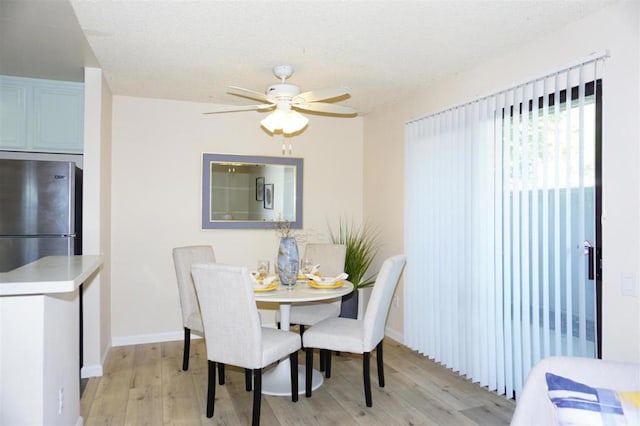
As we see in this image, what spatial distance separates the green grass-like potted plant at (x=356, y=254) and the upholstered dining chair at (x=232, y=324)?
164 centimetres

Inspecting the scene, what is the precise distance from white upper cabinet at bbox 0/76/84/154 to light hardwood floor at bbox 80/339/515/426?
1.96m

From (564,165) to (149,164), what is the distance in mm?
3588

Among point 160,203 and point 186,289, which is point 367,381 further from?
point 160,203

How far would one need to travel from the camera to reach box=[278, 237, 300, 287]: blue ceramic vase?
311cm

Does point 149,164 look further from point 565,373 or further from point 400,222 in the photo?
point 565,373

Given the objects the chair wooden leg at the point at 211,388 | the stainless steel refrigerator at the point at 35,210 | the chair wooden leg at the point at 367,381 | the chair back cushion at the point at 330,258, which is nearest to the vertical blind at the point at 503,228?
the chair back cushion at the point at 330,258

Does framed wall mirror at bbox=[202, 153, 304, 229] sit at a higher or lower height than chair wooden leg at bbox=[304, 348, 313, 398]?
higher

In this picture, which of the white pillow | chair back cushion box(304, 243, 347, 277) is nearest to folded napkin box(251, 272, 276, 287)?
chair back cushion box(304, 243, 347, 277)

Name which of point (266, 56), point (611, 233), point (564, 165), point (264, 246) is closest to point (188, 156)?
point (264, 246)

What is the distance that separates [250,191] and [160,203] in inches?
36.0

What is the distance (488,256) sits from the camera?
3137mm

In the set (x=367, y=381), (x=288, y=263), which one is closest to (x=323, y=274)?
(x=288, y=263)

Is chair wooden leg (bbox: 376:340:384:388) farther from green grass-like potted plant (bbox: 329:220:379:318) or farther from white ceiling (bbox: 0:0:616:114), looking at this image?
white ceiling (bbox: 0:0:616:114)

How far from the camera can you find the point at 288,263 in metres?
3.11
